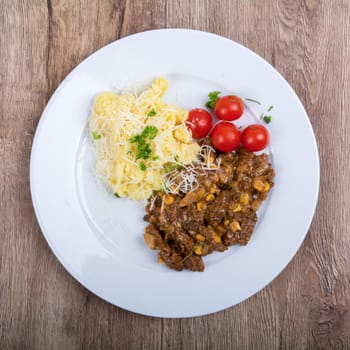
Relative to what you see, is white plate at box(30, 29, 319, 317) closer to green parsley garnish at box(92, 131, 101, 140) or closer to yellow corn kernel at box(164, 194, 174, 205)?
green parsley garnish at box(92, 131, 101, 140)

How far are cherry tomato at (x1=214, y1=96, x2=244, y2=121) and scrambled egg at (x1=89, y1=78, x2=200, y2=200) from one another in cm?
38

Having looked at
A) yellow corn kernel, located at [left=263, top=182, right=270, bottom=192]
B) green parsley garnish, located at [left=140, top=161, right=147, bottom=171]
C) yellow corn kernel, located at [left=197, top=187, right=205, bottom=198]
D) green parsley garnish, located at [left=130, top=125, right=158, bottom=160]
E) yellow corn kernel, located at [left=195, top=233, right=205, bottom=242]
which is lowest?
yellow corn kernel, located at [left=195, top=233, right=205, bottom=242]

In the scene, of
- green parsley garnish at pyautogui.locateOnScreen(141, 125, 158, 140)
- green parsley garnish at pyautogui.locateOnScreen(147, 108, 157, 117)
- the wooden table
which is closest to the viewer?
green parsley garnish at pyautogui.locateOnScreen(141, 125, 158, 140)

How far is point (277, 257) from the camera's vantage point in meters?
3.92

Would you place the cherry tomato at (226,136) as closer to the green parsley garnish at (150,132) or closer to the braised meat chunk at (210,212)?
Result: the braised meat chunk at (210,212)

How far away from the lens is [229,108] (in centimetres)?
385

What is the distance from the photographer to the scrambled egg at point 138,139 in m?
3.85

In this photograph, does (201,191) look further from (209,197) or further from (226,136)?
(226,136)

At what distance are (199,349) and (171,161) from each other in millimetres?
2195

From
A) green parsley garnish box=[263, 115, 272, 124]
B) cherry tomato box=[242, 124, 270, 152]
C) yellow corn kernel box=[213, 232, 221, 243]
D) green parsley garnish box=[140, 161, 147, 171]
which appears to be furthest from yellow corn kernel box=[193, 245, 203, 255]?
green parsley garnish box=[263, 115, 272, 124]

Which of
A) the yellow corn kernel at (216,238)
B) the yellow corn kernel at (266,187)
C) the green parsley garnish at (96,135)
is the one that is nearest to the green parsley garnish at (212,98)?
the yellow corn kernel at (266,187)

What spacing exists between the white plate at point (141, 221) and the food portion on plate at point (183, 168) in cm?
17

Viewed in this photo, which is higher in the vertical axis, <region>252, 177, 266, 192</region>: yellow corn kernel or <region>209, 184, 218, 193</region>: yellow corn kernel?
<region>252, 177, 266, 192</region>: yellow corn kernel

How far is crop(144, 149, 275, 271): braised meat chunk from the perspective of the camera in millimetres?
3820
